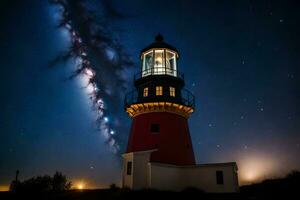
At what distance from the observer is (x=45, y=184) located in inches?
912

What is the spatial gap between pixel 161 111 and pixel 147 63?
4829 mm

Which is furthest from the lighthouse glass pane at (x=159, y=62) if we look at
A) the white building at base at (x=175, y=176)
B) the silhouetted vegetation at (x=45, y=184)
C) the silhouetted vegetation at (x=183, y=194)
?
the silhouetted vegetation at (x=45, y=184)

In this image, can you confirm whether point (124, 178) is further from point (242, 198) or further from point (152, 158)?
point (242, 198)

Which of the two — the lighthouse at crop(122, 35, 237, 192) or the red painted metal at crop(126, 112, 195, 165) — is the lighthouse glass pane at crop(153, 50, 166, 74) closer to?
the lighthouse at crop(122, 35, 237, 192)

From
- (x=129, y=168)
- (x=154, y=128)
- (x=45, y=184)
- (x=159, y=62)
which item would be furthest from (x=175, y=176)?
(x=45, y=184)

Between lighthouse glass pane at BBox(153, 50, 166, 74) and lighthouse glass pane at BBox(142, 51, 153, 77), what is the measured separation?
1.44 feet

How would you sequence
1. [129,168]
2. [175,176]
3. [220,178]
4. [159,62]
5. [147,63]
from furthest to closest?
[147,63] < [159,62] < [175,176] < [129,168] < [220,178]

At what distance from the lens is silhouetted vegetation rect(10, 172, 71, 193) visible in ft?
70.5

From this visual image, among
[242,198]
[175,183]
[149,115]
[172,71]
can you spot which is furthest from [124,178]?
A: [172,71]

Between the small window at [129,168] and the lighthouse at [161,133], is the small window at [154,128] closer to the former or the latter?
the lighthouse at [161,133]

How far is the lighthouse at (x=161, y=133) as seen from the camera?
59.5ft

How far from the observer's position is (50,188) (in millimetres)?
23438

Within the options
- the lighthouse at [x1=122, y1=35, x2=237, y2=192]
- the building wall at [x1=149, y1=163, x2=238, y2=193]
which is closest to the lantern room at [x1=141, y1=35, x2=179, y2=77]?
the lighthouse at [x1=122, y1=35, x2=237, y2=192]

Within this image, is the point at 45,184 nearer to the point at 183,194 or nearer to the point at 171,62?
the point at 183,194
